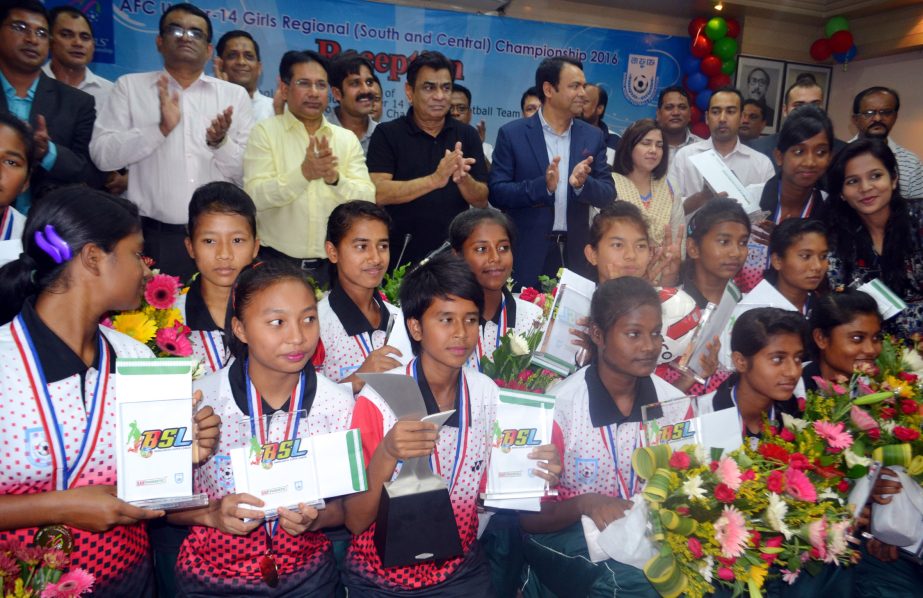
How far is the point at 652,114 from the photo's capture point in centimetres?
852

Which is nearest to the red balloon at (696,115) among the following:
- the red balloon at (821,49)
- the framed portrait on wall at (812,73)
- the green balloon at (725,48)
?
the green balloon at (725,48)

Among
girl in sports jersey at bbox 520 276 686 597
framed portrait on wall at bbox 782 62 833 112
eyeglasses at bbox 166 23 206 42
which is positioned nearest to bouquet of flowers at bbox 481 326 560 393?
girl in sports jersey at bbox 520 276 686 597

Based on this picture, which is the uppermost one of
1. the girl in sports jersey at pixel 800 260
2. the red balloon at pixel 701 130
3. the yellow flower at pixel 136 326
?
the red balloon at pixel 701 130

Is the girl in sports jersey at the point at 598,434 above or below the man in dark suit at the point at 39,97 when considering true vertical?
below

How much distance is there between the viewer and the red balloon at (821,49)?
9102 mm

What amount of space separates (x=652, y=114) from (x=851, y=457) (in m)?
6.95

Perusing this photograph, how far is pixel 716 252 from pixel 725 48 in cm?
620

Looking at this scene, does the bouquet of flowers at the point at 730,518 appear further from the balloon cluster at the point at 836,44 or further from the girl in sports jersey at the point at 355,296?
the balloon cluster at the point at 836,44

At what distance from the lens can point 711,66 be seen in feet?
27.7

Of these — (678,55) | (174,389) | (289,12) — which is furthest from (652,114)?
(174,389)

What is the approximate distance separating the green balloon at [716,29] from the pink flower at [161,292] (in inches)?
316

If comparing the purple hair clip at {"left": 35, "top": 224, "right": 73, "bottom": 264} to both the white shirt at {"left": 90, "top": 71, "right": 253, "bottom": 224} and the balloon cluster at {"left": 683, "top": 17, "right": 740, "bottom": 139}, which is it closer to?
the white shirt at {"left": 90, "top": 71, "right": 253, "bottom": 224}

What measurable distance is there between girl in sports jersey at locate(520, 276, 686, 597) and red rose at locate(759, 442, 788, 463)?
42cm

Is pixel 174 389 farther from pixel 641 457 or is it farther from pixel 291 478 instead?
pixel 641 457
